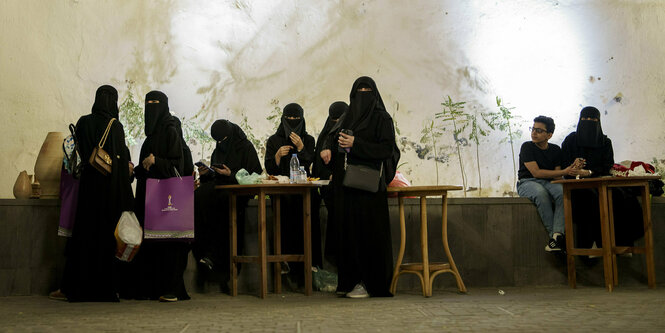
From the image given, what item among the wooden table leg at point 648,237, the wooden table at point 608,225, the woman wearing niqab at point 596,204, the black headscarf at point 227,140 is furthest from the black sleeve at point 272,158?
the wooden table leg at point 648,237

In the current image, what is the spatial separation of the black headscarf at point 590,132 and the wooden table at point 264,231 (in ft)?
7.61

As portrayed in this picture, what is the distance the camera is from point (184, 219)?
4.57 meters

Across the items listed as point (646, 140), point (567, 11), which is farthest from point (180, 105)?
point (646, 140)

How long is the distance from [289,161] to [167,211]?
1381 millimetres

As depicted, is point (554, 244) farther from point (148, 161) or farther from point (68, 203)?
point (68, 203)

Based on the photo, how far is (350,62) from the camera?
23.8 ft

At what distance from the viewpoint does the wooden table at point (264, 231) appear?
471cm

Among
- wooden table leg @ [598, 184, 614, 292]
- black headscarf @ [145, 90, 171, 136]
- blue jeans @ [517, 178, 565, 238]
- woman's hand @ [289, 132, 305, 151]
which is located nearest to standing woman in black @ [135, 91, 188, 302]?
black headscarf @ [145, 90, 171, 136]

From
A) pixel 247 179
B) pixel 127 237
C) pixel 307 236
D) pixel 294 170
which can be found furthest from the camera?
pixel 294 170

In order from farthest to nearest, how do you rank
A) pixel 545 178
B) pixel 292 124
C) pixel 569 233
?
pixel 292 124 < pixel 545 178 < pixel 569 233

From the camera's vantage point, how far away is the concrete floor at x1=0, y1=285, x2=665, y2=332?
3.24 m

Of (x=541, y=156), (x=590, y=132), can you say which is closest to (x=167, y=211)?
(x=541, y=156)

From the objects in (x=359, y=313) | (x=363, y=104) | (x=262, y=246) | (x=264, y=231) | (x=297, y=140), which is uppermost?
(x=363, y=104)

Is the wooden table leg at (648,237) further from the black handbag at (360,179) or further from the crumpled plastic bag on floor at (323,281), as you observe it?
the crumpled plastic bag on floor at (323,281)
